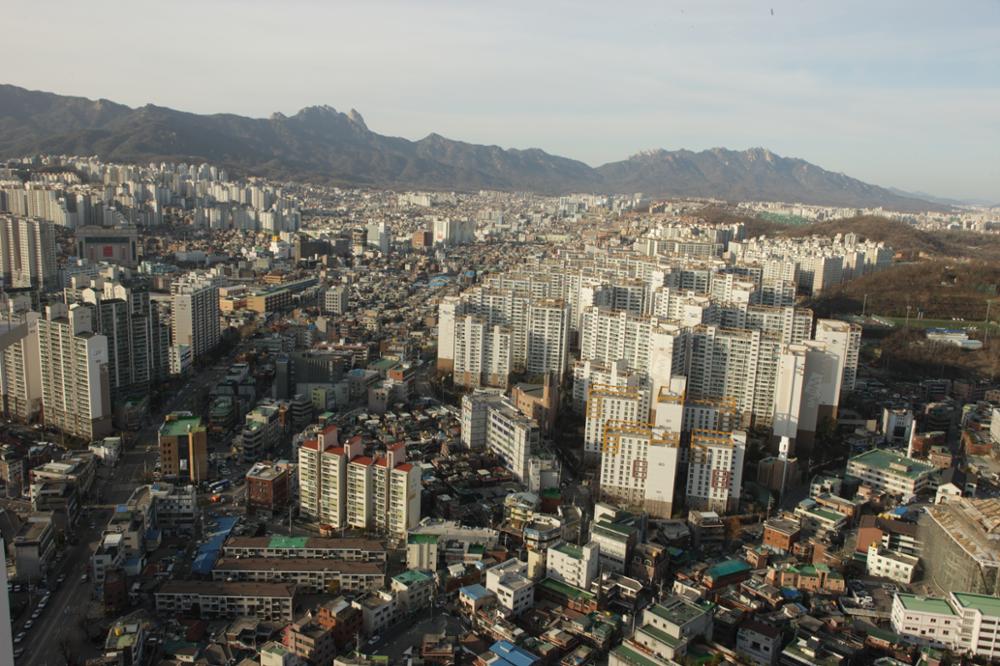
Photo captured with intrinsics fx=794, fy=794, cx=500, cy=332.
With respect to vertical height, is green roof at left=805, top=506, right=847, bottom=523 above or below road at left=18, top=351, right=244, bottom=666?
above

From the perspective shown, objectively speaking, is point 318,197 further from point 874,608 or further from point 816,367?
point 874,608

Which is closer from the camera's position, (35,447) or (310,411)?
(35,447)

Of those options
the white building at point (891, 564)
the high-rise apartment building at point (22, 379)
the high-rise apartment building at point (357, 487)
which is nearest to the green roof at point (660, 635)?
the high-rise apartment building at point (357, 487)

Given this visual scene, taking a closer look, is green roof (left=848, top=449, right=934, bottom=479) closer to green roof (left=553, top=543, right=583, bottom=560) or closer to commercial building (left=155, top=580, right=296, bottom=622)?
green roof (left=553, top=543, right=583, bottom=560)

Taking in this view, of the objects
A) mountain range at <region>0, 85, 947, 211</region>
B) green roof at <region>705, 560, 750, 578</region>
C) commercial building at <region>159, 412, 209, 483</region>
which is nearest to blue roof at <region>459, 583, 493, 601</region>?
green roof at <region>705, 560, 750, 578</region>

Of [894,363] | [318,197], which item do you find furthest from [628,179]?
[894,363]
